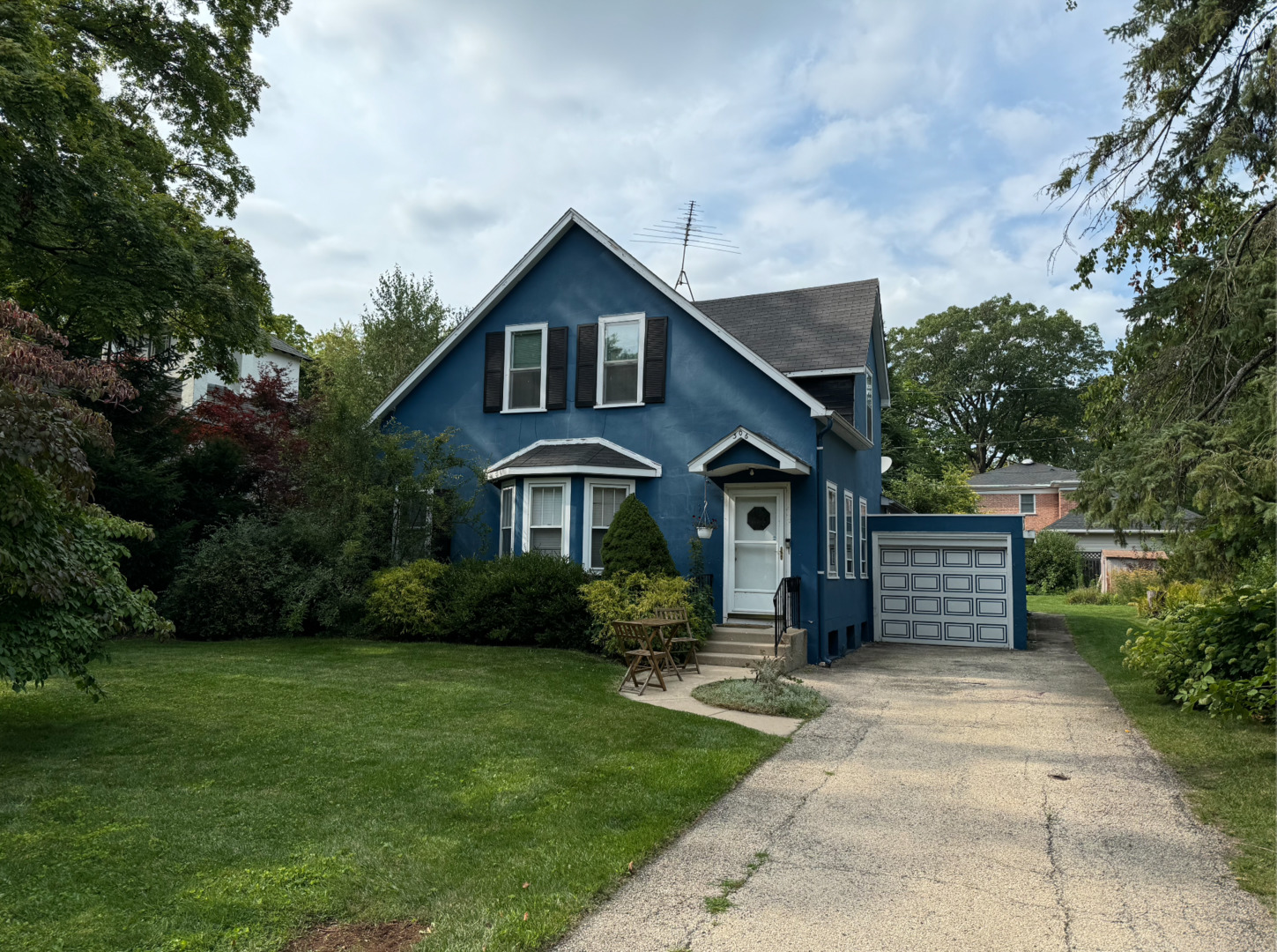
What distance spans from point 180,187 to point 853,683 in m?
15.8

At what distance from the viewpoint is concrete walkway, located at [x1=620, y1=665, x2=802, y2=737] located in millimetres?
8492

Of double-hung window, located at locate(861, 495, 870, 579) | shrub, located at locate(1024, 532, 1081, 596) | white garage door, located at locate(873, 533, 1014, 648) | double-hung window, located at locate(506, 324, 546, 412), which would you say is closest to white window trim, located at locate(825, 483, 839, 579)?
double-hung window, located at locate(861, 495, 870, 579)

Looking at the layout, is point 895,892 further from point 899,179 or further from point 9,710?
point 899,179

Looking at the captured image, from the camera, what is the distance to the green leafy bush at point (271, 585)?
14.0 meters

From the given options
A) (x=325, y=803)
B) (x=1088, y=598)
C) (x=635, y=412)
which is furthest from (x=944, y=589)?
(x=325, y=803)

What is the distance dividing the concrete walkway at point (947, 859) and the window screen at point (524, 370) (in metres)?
9.61

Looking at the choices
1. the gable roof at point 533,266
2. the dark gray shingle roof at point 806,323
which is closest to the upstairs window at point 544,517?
the gable roof at point 533,266

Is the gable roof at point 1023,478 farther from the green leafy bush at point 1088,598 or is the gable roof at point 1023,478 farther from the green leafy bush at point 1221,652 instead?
the green leafy bush at point 1221,652

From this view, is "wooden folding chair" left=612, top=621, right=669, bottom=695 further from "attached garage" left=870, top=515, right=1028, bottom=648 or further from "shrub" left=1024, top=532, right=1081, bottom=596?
"shrub" left=1024, top=532, right=1081, bottom=596

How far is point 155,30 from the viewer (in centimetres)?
1477

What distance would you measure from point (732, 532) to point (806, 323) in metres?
5.42

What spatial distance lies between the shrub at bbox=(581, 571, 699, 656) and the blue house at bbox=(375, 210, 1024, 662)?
5.18 ft

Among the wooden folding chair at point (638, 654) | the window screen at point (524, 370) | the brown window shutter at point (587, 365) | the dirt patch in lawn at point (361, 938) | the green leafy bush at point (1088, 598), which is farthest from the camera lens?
the green leafy bush at point (1088, 598)

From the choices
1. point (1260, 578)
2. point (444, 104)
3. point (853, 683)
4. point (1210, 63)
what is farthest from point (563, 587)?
point (1210, 63)
